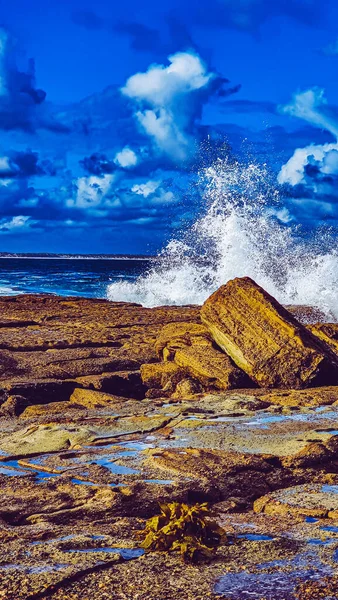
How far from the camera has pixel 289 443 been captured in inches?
183

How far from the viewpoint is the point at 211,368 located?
7.25m

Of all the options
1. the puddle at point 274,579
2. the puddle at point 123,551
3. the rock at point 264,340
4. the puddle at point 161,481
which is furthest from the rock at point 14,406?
the puddle at point 274,579

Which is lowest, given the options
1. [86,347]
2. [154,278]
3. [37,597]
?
[37,597]

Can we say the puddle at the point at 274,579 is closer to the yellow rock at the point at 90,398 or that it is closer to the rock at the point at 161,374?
the yellow rock at the point at 90,398

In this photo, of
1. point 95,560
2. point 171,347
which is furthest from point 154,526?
point 171,347

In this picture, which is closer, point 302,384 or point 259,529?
point 259,529

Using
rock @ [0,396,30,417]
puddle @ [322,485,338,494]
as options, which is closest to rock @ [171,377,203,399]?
rock @ [0,396,30,417]

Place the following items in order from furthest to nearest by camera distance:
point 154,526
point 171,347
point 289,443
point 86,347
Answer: point 86,347
point 171,347
point 289,443
point 154,526

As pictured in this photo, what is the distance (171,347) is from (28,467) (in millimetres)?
3823

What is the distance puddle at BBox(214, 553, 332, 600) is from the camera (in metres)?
2.48

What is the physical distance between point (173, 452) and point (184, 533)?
1411mm

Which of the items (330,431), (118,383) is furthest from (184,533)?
(118,383)

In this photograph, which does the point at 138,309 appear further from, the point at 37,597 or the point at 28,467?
the point at 37,597

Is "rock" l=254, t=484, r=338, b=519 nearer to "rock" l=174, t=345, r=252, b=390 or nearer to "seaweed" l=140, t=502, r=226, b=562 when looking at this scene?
"seaweed" l=140, t=502, r=226, b=562
